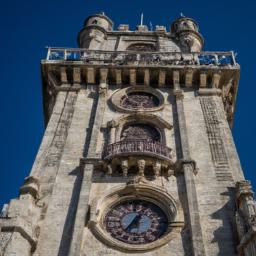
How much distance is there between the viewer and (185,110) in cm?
2239

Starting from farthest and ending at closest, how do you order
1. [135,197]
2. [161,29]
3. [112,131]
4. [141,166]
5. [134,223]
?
[161,29], [112,131], [141,166], [135,197], [134,223]

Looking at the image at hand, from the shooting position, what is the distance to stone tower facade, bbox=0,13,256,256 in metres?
15.4

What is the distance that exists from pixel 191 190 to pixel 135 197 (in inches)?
76.9

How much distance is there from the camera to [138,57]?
83.9 feet

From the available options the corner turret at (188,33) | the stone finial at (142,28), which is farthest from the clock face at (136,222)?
the stone finial at (142,28)

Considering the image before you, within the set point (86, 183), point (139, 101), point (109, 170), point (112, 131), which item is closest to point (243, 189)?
point (109, 170)

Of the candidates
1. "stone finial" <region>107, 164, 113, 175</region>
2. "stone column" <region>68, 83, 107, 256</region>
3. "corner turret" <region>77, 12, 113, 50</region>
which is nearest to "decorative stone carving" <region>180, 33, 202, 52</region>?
"corner turret" <region>77, 12, 113, 50</region>

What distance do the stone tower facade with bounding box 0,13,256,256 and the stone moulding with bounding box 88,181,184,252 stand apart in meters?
0.03

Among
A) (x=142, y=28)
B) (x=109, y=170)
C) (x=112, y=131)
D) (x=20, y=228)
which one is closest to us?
(x=20, y=228)

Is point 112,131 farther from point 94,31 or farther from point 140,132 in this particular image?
point 94,31

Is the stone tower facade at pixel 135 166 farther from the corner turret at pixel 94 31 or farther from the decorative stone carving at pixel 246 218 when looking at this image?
the corner turret at pixel 94 31

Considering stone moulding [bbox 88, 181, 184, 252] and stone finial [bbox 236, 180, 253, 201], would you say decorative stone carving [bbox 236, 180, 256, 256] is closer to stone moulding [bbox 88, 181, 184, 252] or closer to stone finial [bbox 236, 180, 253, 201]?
stone finial [bbox 236, 180, 253, 201]

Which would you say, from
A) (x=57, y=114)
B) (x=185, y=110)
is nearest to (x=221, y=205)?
(x=185, y=110)

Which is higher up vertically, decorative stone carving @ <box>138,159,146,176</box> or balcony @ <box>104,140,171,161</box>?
balcony @ <box>104,140,171,161</box>
